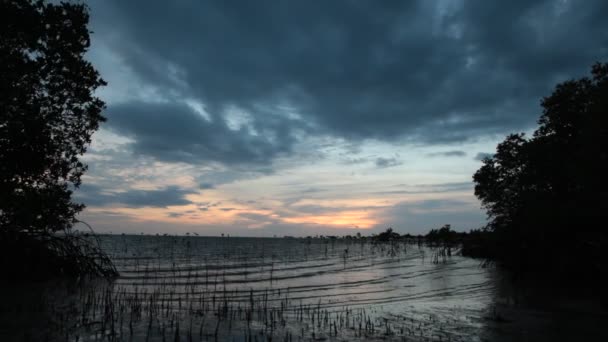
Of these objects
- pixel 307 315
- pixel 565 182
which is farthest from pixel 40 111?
pixel 565 182

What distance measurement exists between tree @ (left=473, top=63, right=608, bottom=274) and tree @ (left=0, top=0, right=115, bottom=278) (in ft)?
72.8

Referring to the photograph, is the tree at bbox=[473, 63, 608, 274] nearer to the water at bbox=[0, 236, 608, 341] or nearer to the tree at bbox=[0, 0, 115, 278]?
the water at bbox=[0, 236, 608, 341]

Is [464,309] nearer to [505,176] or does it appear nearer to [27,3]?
[27,3]

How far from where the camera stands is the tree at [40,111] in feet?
51.5

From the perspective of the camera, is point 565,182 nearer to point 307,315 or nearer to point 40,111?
point 307,315

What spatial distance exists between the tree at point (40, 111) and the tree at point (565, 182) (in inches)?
874

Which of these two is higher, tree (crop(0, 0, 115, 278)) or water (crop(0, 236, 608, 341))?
tree (crop(0, 0, 115, 278))

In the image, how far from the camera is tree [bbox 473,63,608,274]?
18.5 meters

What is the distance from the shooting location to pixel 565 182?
24.3m

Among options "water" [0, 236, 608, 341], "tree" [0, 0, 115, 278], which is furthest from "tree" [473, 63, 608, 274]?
"tree" [0, 0, 115, 278]

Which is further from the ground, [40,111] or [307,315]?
[40,111]

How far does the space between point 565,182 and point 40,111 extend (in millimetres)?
27254

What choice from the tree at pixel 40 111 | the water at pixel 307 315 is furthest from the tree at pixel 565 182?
the tree at pixel 40 111

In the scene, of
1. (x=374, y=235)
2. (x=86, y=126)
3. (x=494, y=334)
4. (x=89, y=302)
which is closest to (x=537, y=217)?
(x=494, y=334)
